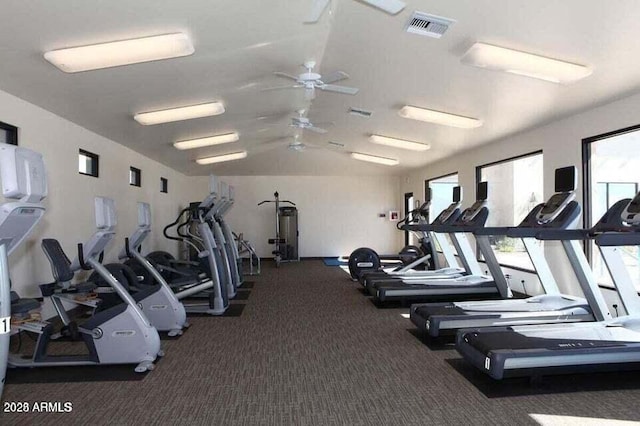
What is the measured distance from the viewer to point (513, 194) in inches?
299

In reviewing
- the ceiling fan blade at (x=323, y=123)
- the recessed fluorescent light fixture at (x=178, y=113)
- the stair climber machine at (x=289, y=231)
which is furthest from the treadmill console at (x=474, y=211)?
the stair climber machine at (x=289, y=231)

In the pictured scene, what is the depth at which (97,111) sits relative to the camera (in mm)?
5184

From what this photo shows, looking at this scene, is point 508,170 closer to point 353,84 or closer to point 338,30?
point 353,84

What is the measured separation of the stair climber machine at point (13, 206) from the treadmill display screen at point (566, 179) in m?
4.09

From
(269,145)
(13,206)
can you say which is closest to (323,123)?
(269,145)

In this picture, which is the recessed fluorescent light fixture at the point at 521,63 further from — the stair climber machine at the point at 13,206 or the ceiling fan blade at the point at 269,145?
the ceiling fan blade at the point at 269,145

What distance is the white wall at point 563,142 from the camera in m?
4.75

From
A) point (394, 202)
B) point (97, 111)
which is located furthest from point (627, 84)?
point (394, 202)

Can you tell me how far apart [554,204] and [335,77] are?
255cm

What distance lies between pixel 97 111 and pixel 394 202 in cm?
897

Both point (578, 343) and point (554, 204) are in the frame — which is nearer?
point (578, 343)

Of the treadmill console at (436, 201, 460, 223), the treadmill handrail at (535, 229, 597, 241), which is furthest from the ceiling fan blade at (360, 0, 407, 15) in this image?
the treadmill console at (436, 201, 460, 223)

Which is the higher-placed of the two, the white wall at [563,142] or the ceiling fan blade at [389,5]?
the ceiling fan blade at [389,5]

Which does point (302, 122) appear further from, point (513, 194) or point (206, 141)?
point (513, 194)
